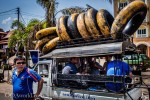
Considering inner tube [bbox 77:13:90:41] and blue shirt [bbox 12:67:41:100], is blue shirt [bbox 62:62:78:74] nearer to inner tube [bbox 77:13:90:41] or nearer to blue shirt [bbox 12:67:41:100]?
inner tube [bbox 77:13:90:41]

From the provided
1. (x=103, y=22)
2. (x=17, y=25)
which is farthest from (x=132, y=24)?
(x=17, y=25)

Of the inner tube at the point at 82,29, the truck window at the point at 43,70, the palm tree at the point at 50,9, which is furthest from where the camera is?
the palm tree at the point at 50,9

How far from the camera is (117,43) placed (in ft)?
19.8

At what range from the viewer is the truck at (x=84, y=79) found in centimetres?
587

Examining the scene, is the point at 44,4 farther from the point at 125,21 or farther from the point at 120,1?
the point at 120,1

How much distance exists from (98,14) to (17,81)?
3.27 meters

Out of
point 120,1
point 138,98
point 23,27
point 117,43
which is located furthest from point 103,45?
point 120,1

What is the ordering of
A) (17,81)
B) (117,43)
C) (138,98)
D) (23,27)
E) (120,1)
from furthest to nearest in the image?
(120,1) < (23,27) < (138,98) < (117,43) < (17,81)

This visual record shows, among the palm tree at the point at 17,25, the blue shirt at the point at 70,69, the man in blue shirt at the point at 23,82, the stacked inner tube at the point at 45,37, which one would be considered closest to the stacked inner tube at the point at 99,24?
the blue shirt at the point at 70,69

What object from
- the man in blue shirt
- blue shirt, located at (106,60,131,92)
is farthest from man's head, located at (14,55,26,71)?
blue shirt, located at (106,60,131,92)

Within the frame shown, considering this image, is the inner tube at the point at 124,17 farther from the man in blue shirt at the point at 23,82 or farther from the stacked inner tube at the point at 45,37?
the stacked inner tube at the point at 45,37

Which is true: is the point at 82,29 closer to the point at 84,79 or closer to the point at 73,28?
the point at 73,28

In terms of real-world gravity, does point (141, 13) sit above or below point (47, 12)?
below

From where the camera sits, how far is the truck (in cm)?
587
